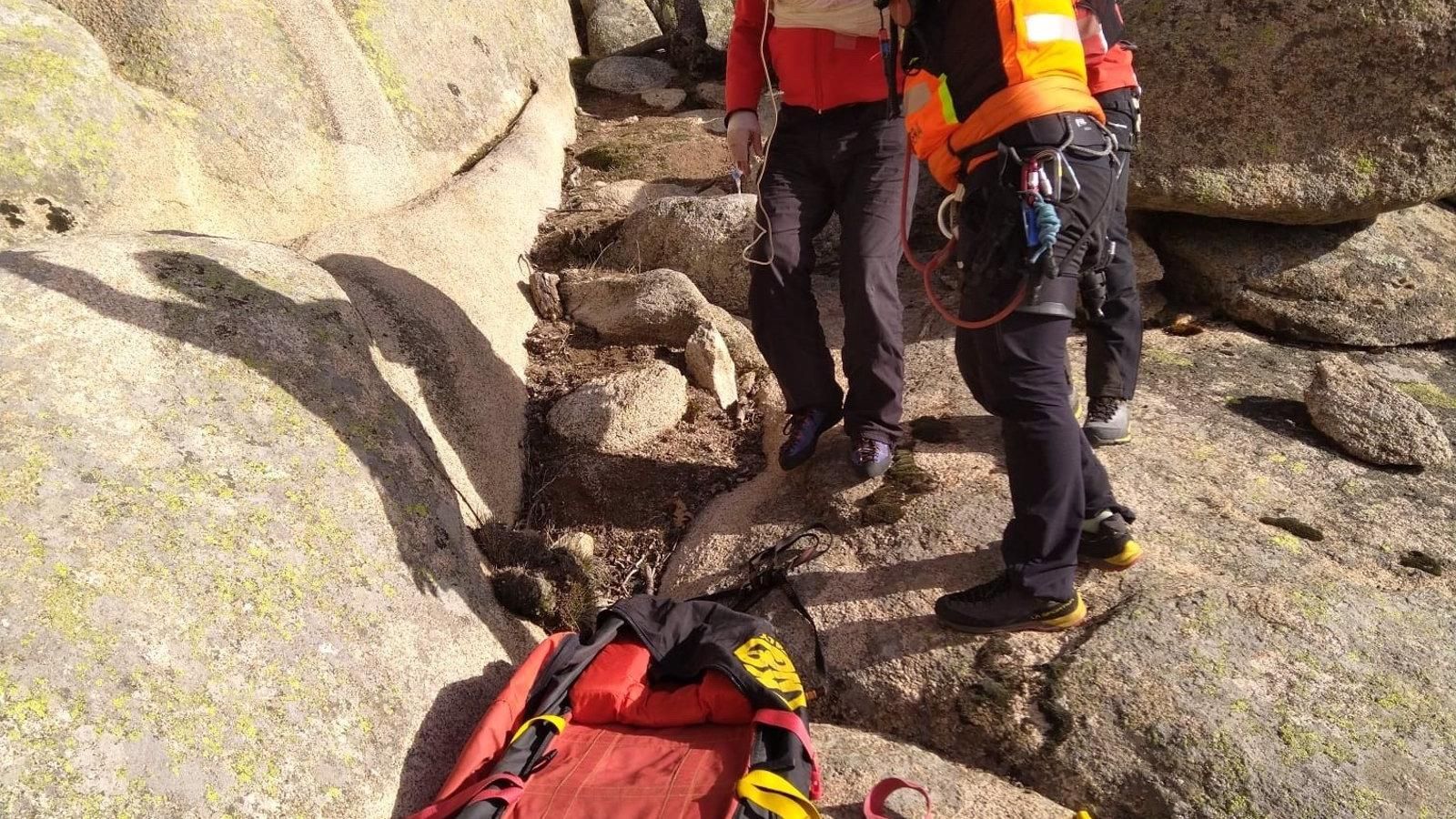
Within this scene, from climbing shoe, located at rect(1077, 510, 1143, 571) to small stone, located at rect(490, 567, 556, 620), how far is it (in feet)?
8.20

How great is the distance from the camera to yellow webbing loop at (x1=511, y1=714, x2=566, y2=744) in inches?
138

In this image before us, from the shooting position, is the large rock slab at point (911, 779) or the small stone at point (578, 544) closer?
A: the large rock slab at point (911, 779)

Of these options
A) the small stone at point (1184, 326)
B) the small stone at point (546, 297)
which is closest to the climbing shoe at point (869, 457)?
the small stone at point (1184, 326)

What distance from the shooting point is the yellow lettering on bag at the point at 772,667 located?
11.8ft

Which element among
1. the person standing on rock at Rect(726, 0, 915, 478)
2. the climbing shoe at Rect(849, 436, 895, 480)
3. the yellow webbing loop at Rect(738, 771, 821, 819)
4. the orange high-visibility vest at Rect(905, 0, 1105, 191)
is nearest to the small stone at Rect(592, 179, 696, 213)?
the person standing on rock at Rect(726, 0, 915, 478)

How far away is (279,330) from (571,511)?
2054mm

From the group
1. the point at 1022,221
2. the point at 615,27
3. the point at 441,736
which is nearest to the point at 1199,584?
the point at 1022,221

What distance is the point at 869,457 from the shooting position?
5.03 meters

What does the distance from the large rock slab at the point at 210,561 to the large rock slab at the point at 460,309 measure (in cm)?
71

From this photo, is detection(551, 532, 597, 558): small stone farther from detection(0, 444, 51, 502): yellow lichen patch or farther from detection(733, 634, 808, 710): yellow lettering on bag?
detection(0, 444, 51, 502): yellow lichen patch

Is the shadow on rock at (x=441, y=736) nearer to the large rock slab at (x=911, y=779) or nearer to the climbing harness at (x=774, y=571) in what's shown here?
the climbing harness at (x=774, y=571)

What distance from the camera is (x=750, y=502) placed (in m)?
5.50


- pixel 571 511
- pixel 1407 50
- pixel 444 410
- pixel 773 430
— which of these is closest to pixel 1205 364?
pixel 1407 50

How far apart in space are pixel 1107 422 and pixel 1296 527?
105 cm
